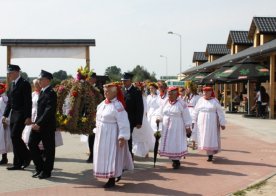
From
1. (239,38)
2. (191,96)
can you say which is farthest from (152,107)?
(239,38)

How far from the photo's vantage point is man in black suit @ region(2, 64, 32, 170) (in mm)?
9312

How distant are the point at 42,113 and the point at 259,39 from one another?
2570 cm

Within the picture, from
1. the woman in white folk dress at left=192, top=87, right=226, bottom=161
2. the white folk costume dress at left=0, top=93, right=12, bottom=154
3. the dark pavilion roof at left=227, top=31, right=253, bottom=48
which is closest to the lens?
the white folk costume dress at left=0, top=93, right=12, bottom=154

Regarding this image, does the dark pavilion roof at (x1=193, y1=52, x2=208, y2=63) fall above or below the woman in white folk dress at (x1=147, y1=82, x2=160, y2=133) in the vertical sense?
above

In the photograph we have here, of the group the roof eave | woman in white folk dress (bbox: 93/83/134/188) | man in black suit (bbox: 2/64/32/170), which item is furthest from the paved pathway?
the roof eave

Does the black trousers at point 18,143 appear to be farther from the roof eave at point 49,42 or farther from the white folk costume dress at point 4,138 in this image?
the roof eave at point 49,42

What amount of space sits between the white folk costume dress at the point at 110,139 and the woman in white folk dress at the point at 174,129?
2110 millimetres

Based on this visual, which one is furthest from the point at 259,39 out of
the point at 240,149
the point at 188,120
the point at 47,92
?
the point at 47,92

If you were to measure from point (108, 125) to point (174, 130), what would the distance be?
8.03 feet

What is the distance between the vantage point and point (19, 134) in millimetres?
9461

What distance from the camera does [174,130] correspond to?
9906 millimetres

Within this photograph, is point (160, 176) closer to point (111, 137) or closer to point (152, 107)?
point (111, 137)

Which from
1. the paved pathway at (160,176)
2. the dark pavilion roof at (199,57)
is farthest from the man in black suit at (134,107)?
the dark pavilion roof at (199,57)

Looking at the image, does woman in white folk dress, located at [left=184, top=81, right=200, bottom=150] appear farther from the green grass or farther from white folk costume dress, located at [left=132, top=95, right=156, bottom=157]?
the green grass
